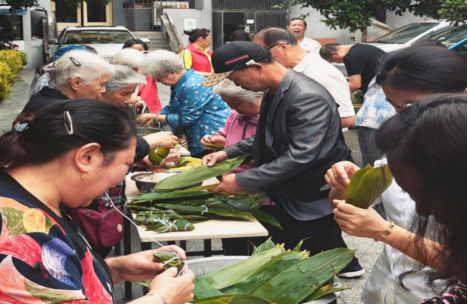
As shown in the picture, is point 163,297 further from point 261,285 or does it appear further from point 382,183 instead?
point 382,183

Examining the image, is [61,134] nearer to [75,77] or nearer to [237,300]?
[237,300]

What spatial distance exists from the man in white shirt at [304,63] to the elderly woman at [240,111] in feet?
3.15

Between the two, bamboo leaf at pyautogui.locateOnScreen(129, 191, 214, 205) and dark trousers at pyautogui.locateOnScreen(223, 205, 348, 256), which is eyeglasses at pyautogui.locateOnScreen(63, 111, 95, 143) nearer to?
bamboo leaf at pyautogui.locateOnScreen(129, 191, 214, 205)

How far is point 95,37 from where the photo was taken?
17.0 metres

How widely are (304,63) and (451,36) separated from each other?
18.3 feet

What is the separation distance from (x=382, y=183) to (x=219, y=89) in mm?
2237

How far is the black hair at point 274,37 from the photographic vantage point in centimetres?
541

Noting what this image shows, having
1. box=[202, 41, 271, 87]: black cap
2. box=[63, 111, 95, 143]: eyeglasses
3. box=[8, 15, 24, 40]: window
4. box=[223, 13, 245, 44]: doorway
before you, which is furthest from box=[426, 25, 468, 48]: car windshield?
box=[223, 13, 245, 44]: doorway

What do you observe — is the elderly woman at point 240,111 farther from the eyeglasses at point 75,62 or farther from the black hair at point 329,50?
the black hair at point 329,50

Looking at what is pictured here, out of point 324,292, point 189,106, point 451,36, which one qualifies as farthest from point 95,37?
point 324,292

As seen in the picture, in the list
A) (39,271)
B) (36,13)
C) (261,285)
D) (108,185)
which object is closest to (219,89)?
(261,285)

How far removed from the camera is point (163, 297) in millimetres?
2041

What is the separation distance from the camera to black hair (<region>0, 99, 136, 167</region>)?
Result: 6.50 feet

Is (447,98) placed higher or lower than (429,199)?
higher
